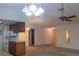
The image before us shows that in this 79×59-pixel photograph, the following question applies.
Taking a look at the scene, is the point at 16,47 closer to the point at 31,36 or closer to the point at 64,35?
the point at 31,36

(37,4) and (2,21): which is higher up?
(37,4)

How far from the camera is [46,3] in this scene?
1.85 meters

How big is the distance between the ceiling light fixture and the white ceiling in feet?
0.16

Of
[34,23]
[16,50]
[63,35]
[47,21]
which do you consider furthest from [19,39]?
[63,35]

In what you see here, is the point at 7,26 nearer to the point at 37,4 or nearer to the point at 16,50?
the point at 16,50

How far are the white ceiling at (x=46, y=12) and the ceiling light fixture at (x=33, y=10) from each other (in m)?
0.05

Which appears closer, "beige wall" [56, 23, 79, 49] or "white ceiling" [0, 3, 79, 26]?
"white ceiling" [0, 3, 79, 26]

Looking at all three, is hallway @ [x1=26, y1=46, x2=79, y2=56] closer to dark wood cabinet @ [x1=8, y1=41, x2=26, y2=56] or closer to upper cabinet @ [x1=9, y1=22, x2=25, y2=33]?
dark wood cabinet @ [x1=8, y1=41, x2=26, y2=56]

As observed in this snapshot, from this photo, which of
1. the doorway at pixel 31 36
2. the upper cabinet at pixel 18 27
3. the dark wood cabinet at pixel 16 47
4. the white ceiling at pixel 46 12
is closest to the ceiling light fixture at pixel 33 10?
the white ceiling at pixel 46 12

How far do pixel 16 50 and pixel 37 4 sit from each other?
0.73 metres

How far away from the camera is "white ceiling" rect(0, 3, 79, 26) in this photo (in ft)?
6.27

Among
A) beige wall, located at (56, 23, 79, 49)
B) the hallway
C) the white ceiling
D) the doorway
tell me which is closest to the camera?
the white ceiling

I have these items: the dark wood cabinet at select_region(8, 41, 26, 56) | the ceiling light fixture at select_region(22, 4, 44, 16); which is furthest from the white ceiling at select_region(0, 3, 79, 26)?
the dark wood cabinet at select_region(8, 41, 26, 56)

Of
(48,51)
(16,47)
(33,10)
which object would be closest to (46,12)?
(33,10)
